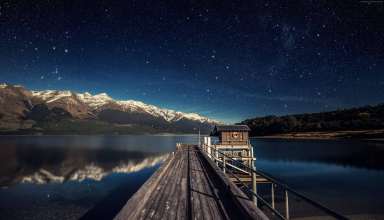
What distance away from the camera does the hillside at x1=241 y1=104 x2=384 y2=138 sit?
133250 millimetres

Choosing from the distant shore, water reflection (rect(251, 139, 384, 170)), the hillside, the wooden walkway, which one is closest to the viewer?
the wooden walkway

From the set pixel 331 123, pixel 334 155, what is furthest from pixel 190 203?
pixel 331 123

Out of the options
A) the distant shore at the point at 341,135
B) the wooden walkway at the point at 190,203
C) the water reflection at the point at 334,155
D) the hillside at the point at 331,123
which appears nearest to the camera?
the wooden walkway at the point at 190,203

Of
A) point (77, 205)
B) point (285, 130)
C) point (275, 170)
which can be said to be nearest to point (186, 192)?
point (77, 205)

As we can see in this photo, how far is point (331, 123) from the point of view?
5965 inches

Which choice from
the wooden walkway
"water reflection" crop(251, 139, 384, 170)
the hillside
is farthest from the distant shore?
the wooden walkway

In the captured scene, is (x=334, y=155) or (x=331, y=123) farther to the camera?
(x=331, y=123)

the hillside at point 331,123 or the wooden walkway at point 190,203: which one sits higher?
the hillside at point 331,123

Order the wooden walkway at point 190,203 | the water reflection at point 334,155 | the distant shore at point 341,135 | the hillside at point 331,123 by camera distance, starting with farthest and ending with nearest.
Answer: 1. the hillside at point 331,123
2. the distant shore at point 341,135
3. the water reflection at point 334,155
4. the wooden walkway at point 190,203

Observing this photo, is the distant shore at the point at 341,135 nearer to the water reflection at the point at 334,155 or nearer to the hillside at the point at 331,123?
the hillside at the point at 331,123

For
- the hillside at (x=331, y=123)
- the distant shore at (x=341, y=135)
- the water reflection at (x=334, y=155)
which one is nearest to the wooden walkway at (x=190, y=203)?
the water reflection at (x=334, y=155)

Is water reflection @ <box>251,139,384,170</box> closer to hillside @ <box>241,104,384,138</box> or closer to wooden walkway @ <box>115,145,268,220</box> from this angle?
wooden walkway @ <box>115,145,268,220</box>

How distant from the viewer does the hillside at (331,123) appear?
133250 millimetres

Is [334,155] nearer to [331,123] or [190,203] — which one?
[190,203]
